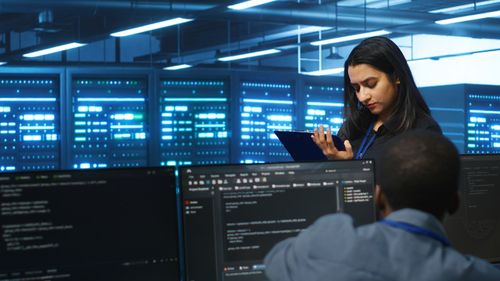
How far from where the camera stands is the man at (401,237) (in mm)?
1194

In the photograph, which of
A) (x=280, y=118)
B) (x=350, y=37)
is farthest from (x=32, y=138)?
(x=350, y=37)

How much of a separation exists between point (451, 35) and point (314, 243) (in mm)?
9997

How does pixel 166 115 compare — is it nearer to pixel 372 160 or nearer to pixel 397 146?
pixel 372 160

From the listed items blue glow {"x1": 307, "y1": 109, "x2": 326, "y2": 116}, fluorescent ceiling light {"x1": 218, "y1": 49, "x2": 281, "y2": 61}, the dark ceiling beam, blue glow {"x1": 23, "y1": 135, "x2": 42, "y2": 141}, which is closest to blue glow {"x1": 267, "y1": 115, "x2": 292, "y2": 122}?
blue glow {"x1": 307, "y1": 109, "x2": 326, "y2": 116}

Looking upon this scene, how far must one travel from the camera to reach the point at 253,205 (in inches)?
75.8

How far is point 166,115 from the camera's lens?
5.70 meters

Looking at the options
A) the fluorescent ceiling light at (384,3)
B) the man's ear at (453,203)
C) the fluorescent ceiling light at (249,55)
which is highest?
the fluorescent ceiling light at (384,3)

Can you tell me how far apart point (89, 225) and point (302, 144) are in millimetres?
787

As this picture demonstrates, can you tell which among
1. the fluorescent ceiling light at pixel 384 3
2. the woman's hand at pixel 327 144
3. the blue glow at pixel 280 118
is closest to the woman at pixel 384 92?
the woman's hand at pixel 327 144

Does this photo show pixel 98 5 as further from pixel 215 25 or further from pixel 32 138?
pixel 32 138

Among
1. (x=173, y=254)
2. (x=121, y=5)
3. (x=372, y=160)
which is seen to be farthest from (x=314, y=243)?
(x=121, y=5)

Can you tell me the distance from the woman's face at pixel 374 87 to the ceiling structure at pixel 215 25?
5.69 metres

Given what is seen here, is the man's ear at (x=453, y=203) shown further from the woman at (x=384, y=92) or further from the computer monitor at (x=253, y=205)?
the woman at (x=384, y=92)

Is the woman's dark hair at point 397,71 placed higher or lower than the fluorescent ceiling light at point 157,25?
lower
